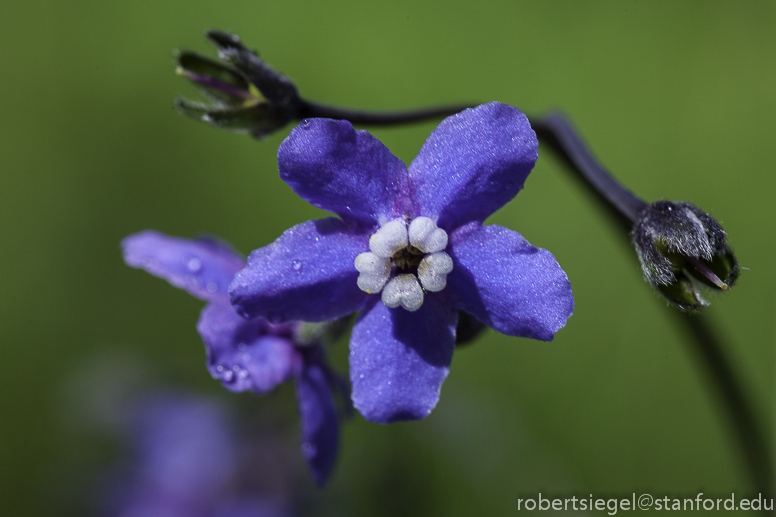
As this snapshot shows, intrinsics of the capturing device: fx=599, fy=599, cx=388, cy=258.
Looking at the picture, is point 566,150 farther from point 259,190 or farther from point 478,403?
point 259,190

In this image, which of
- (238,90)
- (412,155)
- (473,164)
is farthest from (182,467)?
(412,155)

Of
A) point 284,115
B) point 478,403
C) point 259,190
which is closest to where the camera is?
point 284,115

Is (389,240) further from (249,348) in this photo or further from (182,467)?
(182,467)

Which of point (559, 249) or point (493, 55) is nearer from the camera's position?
point (559, 249)

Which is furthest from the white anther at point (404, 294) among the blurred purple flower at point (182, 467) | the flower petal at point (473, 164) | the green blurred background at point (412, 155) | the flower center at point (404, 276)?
the green blurred background at point (412, 155)

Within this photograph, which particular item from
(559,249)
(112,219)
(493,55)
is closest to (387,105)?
A: (493,55)

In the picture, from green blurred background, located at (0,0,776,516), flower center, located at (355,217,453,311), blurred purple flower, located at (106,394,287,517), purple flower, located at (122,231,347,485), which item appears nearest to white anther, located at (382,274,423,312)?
flower center, located at (355,217,453,311)

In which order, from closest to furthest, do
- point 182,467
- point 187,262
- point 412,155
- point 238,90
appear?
point 238,90 < point 187,262 < point 182,467 < point 412,155
